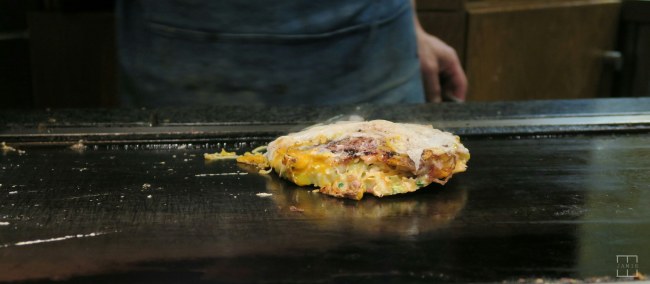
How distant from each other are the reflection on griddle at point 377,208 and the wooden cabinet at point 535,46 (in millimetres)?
2332

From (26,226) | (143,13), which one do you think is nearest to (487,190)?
(26,226)

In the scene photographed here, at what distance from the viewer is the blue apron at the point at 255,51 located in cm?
188

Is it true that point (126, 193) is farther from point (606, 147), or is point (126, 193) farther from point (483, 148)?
point (606, 147)

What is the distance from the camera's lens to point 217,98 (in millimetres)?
1925

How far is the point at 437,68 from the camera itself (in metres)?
2.20

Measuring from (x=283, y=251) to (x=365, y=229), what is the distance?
147 mm

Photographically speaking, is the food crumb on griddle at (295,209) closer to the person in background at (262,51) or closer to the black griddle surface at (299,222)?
the black griddle surface at (299,222)

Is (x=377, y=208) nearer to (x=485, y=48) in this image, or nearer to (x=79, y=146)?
(x=79, y=146)

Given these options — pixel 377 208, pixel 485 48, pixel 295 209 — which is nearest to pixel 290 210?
pixel 295 209

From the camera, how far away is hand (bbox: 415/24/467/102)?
217cm

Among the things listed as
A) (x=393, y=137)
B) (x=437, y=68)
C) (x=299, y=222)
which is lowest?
(x=299, y=222)

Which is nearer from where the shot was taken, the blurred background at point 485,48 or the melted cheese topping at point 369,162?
the melted cheese topping at point 369,162

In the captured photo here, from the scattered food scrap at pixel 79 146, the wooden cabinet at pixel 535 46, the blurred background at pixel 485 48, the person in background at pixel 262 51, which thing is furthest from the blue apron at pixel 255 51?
the wooden cabinet at pixel 535 46

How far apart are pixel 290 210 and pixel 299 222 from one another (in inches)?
2.3
